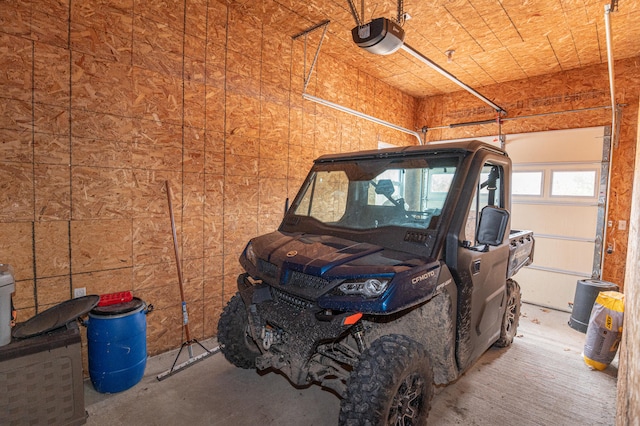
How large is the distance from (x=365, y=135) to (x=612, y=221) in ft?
14.9

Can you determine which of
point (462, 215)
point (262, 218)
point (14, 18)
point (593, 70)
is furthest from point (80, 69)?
point (593, 70)

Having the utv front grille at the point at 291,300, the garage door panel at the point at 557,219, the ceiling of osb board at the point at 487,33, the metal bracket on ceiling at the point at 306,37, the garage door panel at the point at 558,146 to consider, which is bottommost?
the utv front grille at the point at 291,300

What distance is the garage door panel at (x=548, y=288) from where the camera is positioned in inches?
229

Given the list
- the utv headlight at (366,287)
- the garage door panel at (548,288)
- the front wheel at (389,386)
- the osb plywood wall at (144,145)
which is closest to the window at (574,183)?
the garage door panel at (548,288)

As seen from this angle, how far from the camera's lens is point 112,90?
3.23 metres

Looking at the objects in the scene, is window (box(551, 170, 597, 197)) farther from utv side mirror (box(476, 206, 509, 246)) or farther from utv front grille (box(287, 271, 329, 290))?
utv front grille (box(287, 271, 329, 290))

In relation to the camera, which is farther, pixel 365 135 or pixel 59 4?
pixel 365 135

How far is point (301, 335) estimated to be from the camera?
2.04 meters

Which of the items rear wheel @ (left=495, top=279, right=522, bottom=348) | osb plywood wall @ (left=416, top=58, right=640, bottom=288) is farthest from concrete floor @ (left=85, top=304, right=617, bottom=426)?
osb plywood wall @ (left=416, top=58, right=640, bottom=288)

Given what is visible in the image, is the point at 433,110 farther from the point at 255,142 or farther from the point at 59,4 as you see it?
the point at 59,4

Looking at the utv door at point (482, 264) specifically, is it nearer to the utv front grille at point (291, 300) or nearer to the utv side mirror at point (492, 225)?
the utv side mirror at point (492, 225)

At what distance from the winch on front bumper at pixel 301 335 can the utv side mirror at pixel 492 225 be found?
1226mm

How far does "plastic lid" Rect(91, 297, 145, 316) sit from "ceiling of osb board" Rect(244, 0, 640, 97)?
371cm

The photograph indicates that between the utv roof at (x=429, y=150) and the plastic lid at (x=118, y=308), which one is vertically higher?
the utv roof at (x=429, y=150)
